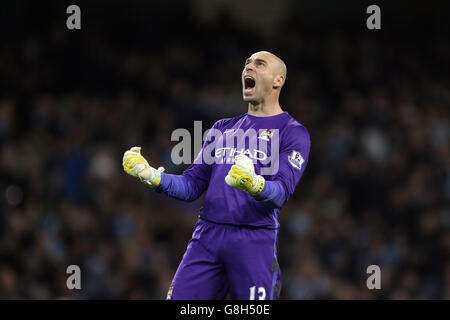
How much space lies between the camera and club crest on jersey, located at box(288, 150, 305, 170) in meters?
4.80

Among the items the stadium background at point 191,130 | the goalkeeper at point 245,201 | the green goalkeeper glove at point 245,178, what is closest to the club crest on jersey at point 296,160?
the goalkeeper at point 245,201

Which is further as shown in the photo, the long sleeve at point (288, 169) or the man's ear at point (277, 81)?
the man's ear at point (277, 81)

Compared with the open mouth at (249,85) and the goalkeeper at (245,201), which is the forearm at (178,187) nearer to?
the goalkeeper at (245,201)

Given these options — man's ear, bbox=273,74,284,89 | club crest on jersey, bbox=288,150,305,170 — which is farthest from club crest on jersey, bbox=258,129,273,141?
man's ear, bbox=273,74,284,89

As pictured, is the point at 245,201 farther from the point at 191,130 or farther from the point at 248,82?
the point at 191,130

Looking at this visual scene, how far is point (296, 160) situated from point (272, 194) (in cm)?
42

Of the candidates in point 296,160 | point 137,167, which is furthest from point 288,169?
point 137,167

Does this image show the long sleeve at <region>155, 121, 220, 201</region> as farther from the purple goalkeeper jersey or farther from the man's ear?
the man's ear

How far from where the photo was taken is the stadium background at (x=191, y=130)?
994cm

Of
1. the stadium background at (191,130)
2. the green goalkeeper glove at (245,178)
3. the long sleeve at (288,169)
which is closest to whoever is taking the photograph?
the green goalkeeper glove at (245,178)

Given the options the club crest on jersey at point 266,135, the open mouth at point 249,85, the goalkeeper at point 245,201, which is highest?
the open mouth at point 249,85

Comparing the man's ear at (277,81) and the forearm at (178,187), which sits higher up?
the man's ear at (277,81)
